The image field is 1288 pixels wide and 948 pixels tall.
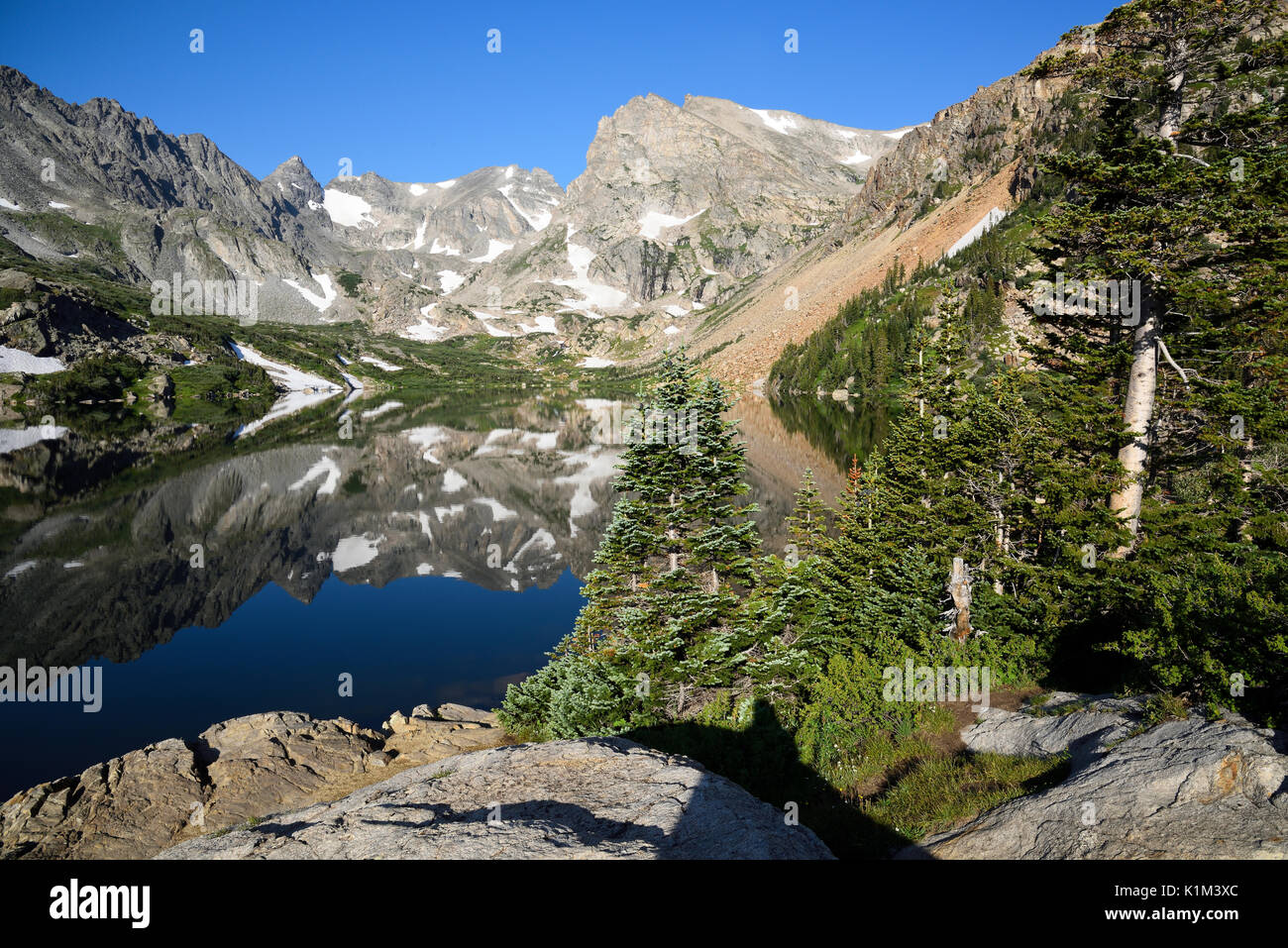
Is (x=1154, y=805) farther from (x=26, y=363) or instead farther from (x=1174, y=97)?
(x=26, y=363)

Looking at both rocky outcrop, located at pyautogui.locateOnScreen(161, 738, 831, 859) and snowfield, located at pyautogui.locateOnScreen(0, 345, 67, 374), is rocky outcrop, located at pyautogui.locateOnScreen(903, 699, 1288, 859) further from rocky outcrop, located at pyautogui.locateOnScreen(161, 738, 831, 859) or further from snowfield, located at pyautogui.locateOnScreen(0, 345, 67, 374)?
snowfield, located at pyautogui.locateOnScreen(0, 345, 67, 374)

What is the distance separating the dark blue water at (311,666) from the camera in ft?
76.1

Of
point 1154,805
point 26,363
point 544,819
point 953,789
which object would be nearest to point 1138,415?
point 953,789

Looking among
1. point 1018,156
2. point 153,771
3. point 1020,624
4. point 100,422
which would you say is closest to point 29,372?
point 100,422

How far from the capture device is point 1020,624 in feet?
58.5

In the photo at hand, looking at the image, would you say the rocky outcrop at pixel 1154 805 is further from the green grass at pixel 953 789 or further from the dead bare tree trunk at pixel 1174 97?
the dead bare tree trunk at pixel 1174 97

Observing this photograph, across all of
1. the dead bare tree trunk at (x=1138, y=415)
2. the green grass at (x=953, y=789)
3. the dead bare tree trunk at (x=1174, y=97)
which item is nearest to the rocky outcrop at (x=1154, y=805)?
the green grass at (x=953, y=789)

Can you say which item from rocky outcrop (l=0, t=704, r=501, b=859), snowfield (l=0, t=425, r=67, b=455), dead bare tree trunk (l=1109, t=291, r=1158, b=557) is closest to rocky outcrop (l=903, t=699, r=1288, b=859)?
dead bare tree trunk (l=1109, t=291, r=1158, b=557)

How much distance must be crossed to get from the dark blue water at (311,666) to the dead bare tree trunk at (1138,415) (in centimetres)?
2374

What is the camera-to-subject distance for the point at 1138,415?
15.1m

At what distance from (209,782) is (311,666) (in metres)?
13.6

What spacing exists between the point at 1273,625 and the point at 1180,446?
333 inches

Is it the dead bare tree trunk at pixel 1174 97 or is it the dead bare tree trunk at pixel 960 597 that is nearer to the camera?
the dead bare tree trunk at pixel 1174 97

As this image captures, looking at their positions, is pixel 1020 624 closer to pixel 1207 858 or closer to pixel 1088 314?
pixel 1088 314
